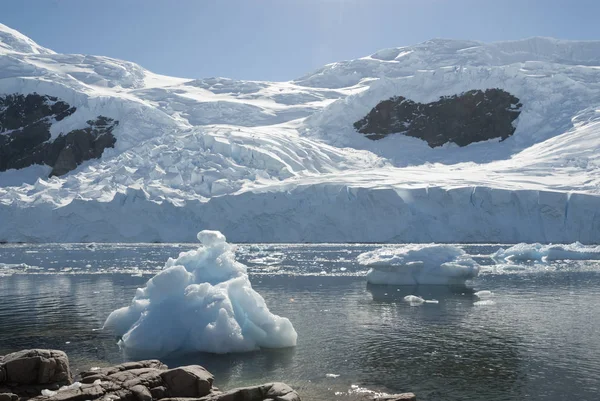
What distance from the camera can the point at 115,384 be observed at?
11312 mm

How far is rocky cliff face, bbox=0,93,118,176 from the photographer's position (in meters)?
78.1

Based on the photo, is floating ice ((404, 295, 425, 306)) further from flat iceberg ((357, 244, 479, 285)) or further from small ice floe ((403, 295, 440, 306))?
flat iceberg ((357, 244, 479, 285))

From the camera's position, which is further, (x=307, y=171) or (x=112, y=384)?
(x=307, y=171)

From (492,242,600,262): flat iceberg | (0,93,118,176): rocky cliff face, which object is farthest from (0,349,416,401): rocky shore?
(0,93,118,176): rocky cliff face

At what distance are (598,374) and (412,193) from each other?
39.1 metres

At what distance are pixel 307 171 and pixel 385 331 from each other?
47830mm

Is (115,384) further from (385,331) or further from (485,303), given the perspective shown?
(485,303)

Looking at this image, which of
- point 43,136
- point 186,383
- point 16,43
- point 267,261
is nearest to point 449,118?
point 267,261

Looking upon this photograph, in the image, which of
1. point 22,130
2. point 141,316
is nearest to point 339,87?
point 22,130

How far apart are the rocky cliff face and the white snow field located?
5.73ft

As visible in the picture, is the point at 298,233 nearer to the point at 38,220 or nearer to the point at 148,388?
the point at 38,220

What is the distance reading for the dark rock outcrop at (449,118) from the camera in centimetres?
7775

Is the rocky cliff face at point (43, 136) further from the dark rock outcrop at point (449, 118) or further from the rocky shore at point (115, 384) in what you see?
the rocky shore at point (115, 384)

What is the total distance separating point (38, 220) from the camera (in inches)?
2253
